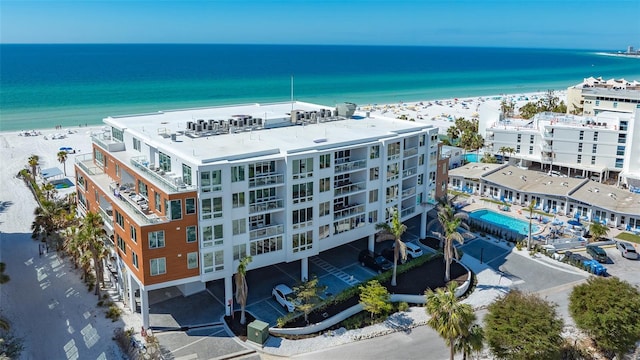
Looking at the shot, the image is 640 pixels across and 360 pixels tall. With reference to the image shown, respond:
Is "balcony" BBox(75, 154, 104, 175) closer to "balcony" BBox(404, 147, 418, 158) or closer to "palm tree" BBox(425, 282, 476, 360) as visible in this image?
"balcony" BBox(404, 147, 418, 158)

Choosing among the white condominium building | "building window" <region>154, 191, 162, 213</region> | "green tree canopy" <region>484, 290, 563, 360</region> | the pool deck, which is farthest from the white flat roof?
the white condominium building

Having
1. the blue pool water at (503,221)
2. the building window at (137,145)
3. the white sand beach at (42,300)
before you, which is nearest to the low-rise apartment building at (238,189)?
the building window at (137,145)

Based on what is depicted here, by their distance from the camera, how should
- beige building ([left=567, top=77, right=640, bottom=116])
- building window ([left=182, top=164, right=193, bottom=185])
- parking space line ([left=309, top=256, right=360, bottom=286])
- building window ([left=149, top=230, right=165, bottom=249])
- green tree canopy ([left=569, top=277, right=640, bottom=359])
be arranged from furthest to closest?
1. beige building ([left=567, top=77, right=640, bottom=116])
2. parking space line ([left=309, top=256, right=360, bottom=286])
3. building window ([left=182, top=164, right=193, bottom=185])
4. building window ([left=149, top=230, right=165, bottom=249])
5. green tree canopy ([left=569, top=277, right=640, bottom=359])

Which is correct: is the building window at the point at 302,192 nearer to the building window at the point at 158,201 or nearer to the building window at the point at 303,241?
the building window at the point at 303,241

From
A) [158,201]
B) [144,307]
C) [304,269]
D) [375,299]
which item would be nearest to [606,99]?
[304,269]

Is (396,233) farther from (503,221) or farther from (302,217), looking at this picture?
(503,221)

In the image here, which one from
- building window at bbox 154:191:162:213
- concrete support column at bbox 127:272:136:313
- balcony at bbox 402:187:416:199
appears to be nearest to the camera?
building window at bbox 154:191:162:213
